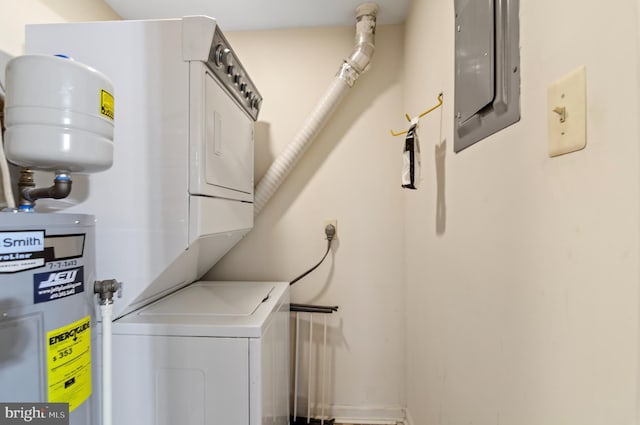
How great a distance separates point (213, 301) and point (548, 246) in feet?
4.66

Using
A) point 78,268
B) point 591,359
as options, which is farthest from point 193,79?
point 591,359

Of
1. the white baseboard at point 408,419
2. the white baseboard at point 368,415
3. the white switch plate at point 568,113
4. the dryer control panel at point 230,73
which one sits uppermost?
the dryer control panel at point 230,73

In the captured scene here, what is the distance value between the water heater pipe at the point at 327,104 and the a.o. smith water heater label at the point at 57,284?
1.29 m

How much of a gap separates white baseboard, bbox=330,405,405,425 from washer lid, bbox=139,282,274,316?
44.9 inches

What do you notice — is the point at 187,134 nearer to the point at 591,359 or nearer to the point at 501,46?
the point at 501,46

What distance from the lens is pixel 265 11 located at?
2045mm

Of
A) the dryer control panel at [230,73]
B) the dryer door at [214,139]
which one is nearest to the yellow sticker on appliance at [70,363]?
the dryer door at [214,139]

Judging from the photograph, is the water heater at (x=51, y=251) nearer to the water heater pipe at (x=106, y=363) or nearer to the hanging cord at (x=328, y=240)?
the water heater pipe at (x=106, y=363)

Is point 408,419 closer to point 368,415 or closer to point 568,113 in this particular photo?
point 368,415

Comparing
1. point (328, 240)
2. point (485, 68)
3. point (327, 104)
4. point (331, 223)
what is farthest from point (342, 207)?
point (485, 68)

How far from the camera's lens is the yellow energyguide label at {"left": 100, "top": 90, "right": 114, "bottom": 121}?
973 millimetres

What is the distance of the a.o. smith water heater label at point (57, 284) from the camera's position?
0.81m

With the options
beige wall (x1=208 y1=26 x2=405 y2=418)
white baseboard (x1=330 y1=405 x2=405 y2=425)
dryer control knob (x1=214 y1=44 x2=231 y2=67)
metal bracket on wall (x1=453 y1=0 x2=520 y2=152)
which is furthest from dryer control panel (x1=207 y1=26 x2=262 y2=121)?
white baseboard (x1=330 y1=405 x2=405 y2=425)

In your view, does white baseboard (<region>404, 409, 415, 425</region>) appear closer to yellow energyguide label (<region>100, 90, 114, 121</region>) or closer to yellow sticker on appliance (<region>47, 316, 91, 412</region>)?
yellow sticker on appliance (<region>47, 316, 91, 412</region>)
